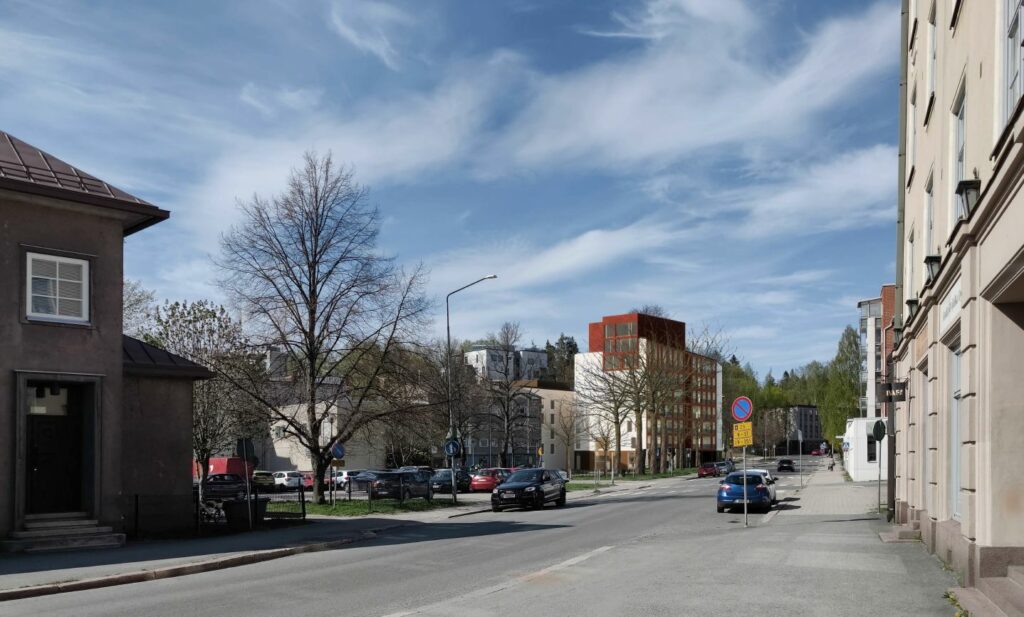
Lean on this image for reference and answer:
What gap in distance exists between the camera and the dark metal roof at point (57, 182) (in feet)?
59.4

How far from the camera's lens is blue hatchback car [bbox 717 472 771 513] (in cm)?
2869

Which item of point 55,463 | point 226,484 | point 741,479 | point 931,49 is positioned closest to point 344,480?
point 226,484

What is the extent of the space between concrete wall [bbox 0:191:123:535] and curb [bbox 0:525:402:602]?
385cm

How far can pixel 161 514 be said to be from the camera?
2178 centimetres

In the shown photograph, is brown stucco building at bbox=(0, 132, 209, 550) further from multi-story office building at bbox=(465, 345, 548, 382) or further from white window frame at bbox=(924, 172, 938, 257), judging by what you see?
multi-story office building at bbox=(465, 345, 548, 382)

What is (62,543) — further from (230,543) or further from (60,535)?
(230,543)

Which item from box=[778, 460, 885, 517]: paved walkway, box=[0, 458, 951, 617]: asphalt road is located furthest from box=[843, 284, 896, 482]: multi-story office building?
box=[0, 458, 951, 617]: asphalt road

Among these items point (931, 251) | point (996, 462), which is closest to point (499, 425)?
point (931, 251)

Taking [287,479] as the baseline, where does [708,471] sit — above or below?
below

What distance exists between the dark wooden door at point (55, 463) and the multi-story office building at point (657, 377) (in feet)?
169

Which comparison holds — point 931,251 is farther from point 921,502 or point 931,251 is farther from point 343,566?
point 343,566

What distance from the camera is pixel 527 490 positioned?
109 ft

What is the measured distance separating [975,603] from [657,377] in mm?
58320

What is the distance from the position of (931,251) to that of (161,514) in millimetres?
17504
